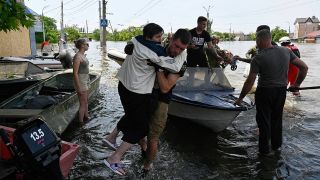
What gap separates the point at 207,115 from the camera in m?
6.85

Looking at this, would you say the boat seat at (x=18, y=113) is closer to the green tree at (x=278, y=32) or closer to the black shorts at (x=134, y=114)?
the black shorts at (x=134, y=114)

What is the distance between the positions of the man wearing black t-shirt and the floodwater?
1362 mm

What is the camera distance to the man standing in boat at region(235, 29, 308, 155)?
5551 mm

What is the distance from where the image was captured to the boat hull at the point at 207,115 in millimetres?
6629

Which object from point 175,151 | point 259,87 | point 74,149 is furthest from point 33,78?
point 259,87

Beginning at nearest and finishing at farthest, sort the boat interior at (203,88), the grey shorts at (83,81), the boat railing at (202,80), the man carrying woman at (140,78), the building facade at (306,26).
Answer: the man carrying woman at (140,78), the boat interior at (203,88), the grey shorts at (83,81), the boat railing at (202,80), the building facade at (306,26)

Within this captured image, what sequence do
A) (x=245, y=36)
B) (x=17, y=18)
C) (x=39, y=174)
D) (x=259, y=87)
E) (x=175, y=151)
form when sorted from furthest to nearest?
(x=245, y=36)
(x=175, y=151)
(x=259, y=87)
(x=17, y=18)
(x=39, y=174)

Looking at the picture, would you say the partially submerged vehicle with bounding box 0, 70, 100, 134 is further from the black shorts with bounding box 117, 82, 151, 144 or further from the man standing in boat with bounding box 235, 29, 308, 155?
the man standing in boat with bounding box 235, 29, 308, 155

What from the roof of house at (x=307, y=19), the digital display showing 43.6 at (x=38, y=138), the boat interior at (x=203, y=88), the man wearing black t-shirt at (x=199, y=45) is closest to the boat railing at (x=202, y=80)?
the boat interior at (x=203, y=88)

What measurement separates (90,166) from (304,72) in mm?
3726

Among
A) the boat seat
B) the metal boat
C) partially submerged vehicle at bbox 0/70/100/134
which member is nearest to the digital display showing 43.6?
partially submerged vehicle at bbox 0/70/100/134

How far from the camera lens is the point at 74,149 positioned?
14.1 ft

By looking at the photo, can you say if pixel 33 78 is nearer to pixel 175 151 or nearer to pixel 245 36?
pixel 175 151

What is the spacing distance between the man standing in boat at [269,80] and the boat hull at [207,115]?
721 millimetres
